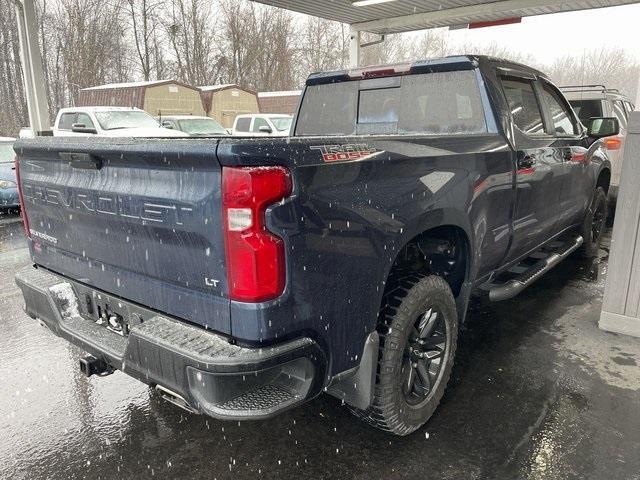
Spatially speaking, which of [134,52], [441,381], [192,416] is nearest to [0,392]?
[192,416]

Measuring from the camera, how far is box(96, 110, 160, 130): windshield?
13570mm

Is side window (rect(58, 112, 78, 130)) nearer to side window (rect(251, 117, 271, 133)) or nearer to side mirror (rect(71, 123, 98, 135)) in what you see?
side mirror (rect(71, 123, 98, 135))

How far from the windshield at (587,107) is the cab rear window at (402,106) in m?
5.31

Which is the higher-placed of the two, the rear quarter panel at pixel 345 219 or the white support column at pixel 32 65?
the white support column at pixel 32 65

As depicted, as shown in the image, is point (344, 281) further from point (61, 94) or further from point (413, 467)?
point (61, 94)

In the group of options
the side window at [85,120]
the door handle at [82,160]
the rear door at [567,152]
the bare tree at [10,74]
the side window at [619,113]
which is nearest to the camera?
the door handle at [82,160]

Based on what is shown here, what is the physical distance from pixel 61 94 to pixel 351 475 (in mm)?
45891

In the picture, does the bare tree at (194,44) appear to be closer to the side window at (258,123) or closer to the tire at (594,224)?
the side window at (258,123)

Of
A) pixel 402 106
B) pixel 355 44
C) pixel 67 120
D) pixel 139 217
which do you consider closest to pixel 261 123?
pixel 67 120

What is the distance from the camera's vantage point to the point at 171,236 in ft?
6.61

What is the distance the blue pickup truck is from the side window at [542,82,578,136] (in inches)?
36.0

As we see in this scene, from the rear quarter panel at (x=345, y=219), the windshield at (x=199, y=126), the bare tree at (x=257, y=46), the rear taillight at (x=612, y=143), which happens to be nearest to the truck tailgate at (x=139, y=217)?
the rear quarter panel at (x=345, y=219)

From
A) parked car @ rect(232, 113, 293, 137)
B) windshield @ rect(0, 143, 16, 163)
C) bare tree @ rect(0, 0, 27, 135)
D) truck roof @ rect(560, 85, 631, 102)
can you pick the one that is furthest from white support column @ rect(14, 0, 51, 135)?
bare tree @ rect(0, 0, 27, 135)

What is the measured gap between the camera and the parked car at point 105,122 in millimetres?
13159
